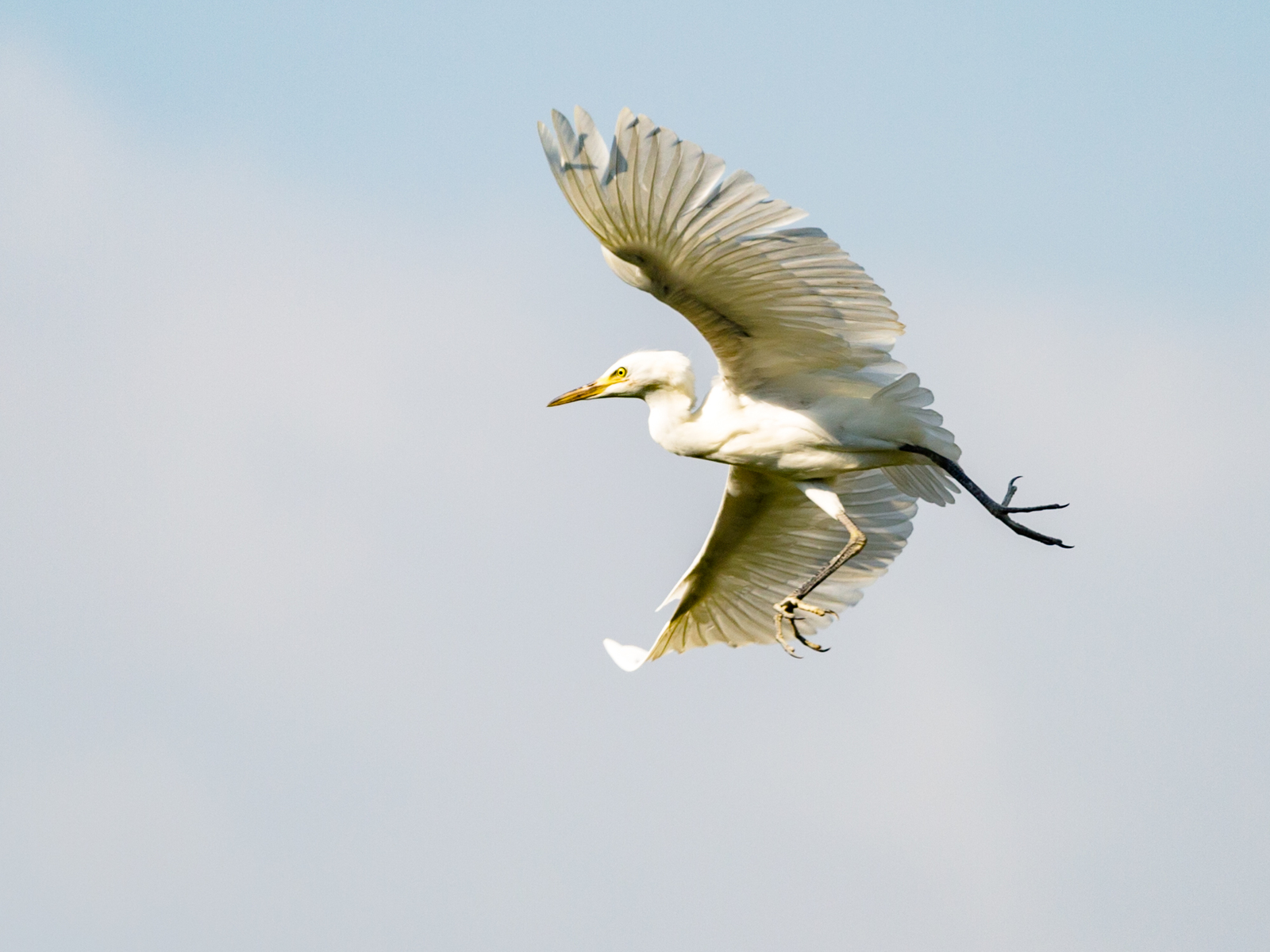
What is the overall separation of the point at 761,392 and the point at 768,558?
7.71 feet

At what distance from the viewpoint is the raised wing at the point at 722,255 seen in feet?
32.1

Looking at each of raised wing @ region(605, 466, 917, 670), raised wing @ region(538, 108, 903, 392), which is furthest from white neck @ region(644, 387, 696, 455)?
raised wing @ region(605, 466, 917, 670)

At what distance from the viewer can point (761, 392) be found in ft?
38.9

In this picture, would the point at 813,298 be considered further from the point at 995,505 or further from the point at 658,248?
the point at 995,505

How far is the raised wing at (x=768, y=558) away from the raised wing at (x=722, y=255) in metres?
1.75

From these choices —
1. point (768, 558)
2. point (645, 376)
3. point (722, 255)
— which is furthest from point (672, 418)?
point (768, 558)

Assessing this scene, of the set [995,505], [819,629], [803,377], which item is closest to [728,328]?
[803,377]

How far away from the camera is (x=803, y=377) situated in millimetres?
11727

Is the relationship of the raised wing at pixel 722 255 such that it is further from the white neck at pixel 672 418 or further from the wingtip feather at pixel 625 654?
the wingtip feather at pixel 625 654

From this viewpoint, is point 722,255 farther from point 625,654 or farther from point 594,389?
point 625,654

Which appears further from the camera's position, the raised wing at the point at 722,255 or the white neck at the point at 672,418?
the white neck at the point at 672,418

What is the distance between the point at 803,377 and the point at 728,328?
0.67 metres

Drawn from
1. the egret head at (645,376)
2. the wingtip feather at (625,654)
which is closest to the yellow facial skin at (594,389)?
the egret head at (645,376)

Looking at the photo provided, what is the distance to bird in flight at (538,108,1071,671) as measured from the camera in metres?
9.97
